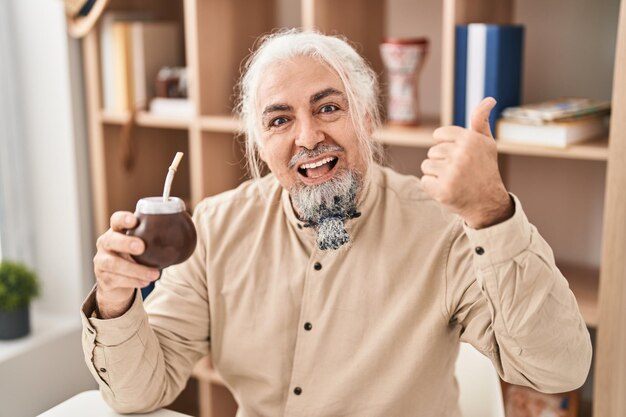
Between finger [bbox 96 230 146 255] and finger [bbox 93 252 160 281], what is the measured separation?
0.05 feet

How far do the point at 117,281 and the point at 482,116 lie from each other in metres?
0.67

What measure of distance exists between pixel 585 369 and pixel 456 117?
905 millimetres

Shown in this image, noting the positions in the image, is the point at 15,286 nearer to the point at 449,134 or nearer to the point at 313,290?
the point at 313,290

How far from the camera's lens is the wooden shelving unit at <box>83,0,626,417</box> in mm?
1832

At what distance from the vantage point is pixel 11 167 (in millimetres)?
2693

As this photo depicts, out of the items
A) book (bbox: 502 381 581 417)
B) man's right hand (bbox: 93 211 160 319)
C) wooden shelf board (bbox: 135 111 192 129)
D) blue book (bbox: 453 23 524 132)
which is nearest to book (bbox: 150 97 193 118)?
wooden shelf board (bbox: 135 111 192 129)

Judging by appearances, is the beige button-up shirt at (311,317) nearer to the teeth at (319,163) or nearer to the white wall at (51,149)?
the teeth at (319,163)

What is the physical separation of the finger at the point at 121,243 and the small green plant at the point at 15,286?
4.23 feet

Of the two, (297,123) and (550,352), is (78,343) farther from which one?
(550,352)

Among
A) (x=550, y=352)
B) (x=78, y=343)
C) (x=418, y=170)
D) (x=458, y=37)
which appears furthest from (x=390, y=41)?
(x=78, y=343)

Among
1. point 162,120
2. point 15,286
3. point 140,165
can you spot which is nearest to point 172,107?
point 162,120

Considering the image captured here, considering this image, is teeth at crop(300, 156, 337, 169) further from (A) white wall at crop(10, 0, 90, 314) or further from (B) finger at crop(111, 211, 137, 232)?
(A) white wall at crop(10, 0, 90, 314)

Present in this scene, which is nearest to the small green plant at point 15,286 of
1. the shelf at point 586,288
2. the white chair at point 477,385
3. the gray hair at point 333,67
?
the gray hair at point 333,67

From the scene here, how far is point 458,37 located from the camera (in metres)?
1.98
